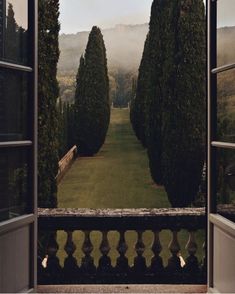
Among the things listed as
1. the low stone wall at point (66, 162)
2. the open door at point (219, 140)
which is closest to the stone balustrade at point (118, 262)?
the open door at point (219, 140)

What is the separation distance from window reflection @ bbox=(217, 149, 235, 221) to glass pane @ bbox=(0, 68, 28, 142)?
1.23 meters

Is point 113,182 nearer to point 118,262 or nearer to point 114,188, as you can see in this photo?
point 114,188

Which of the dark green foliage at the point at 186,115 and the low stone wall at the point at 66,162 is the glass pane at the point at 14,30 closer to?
the dark green foliage at the point at 186,115

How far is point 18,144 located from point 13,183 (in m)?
0.23

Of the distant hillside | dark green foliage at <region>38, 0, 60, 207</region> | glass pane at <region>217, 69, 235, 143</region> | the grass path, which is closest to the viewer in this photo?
the distant hillside

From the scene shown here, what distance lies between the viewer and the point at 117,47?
218 feet

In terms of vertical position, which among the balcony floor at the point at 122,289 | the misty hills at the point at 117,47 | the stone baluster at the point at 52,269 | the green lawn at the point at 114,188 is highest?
the misty hills at the point at 117,47

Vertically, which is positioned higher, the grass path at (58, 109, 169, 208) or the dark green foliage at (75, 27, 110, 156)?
the dark green foliage at (75, 27, 110, 156)

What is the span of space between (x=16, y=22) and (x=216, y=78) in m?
1.28

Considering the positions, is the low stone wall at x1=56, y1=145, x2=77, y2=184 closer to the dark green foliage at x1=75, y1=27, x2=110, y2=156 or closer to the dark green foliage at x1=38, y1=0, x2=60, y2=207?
the dark green foliage at x1=75, y1=27, x2=110, y2=156

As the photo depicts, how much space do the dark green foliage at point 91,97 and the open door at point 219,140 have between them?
59.5 feet

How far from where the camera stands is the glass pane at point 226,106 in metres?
3.12

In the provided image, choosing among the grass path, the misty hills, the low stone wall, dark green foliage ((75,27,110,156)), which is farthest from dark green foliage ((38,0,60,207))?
the misty hills

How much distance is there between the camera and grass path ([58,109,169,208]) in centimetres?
1384
